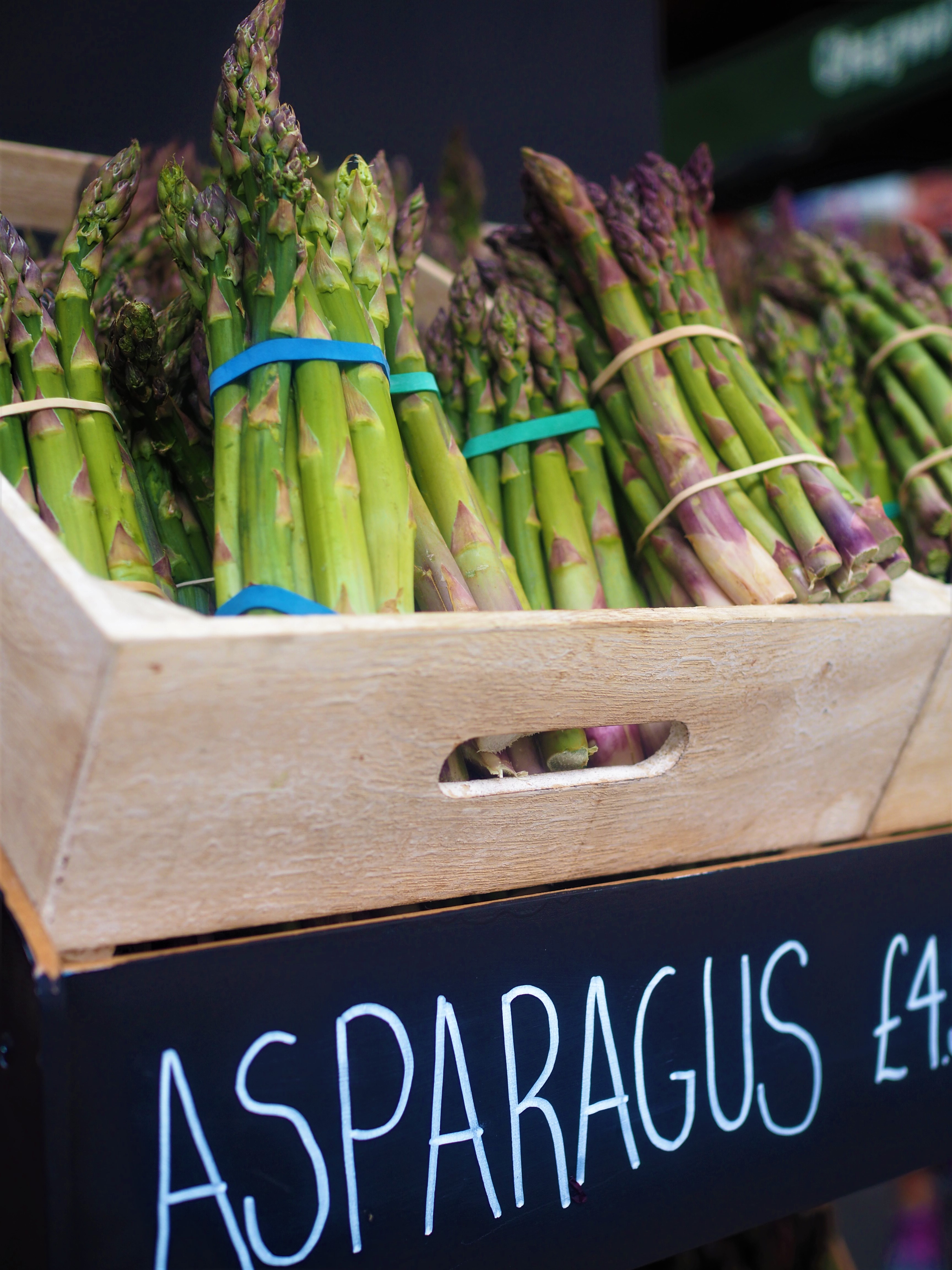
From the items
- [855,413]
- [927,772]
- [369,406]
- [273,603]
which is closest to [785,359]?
[855,413]

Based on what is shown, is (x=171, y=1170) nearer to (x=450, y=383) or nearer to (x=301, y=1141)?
(x=301, y=1141)

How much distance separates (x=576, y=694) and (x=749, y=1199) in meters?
0.74

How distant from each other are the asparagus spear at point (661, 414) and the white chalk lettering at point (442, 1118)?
668 mm

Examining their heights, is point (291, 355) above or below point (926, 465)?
above

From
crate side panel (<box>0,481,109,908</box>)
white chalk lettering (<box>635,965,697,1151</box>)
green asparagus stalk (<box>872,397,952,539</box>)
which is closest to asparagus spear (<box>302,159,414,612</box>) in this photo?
crate side panel (<box>0,481,109,908</box>)

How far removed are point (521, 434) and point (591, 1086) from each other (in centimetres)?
89

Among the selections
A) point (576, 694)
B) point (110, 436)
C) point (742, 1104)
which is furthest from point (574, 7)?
point (742, 1104)

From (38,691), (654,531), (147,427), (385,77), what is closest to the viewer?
(38,691)

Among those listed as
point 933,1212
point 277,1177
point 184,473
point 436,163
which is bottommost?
point 933,1212

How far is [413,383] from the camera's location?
1.23m

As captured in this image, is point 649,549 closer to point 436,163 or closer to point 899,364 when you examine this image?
point 899,364

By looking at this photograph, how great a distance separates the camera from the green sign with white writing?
487 centimetres

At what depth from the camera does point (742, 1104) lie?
3.90 ft

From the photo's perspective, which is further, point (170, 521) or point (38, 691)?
point (170, 521)
